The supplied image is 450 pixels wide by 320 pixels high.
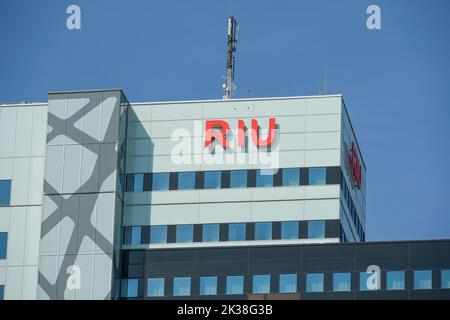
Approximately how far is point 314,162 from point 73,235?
77.6ft

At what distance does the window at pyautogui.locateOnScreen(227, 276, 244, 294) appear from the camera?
331ft

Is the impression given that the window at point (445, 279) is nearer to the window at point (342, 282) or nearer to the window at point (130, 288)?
the window at point (342, 282)

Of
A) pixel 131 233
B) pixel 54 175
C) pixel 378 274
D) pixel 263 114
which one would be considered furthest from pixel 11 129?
pixel 378 274

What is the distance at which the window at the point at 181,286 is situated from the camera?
102 meters

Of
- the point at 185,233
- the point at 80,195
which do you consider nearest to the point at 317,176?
the point at 185,233

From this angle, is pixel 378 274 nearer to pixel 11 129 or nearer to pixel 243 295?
pixel 243 295

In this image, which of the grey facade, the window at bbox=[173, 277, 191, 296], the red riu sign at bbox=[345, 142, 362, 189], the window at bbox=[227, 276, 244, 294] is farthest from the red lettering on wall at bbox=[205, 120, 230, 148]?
the window at bbox=[227, 276, 244, 294]

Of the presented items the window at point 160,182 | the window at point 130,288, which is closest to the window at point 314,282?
the window at point 130,288

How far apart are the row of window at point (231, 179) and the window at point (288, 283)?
32.4 ft

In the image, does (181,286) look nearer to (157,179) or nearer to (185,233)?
(185,233)

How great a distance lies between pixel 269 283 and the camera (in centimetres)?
10081
